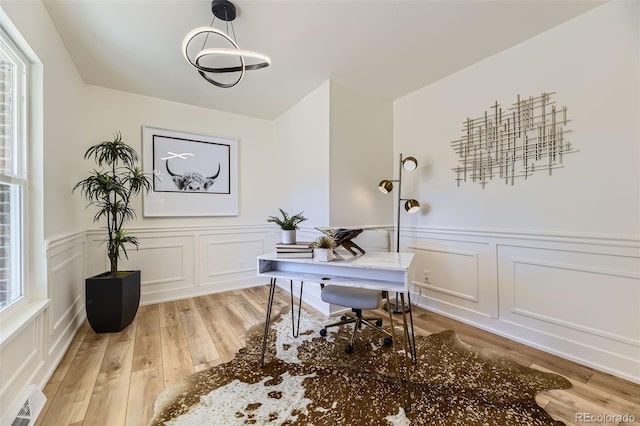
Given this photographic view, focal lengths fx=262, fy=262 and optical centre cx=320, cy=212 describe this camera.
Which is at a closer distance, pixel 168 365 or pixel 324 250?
A: pixel 324 250

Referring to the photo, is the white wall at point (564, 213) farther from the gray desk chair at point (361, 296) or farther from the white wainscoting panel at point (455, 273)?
the gray desk chair at point (361, 296)

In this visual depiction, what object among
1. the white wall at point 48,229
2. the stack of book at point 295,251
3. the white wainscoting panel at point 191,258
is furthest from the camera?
the white wainscoting panel at point 191,258

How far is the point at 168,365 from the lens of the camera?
6.42 feet

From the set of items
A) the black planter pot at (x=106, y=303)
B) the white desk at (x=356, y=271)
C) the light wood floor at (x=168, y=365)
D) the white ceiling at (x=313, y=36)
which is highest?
the white ceiling at (x=313, y=36)

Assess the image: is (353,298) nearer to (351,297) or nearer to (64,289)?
(351,297)

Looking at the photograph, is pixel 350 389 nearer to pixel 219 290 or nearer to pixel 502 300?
pixel 502 300

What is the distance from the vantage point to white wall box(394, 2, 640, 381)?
1.81m

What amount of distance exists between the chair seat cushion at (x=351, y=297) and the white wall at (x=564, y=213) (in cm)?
131

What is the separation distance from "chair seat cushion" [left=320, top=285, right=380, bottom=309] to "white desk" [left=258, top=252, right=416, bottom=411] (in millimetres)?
291

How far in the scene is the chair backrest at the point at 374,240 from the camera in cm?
246

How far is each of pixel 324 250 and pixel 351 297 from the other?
1.65 feet

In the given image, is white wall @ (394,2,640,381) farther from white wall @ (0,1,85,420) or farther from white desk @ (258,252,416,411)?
white wall @ (0,1,85,420)

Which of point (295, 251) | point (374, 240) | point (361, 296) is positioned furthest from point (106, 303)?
point (374, 240)

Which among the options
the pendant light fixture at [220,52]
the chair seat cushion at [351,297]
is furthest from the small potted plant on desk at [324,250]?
the pendant light fixture at [220,52]
